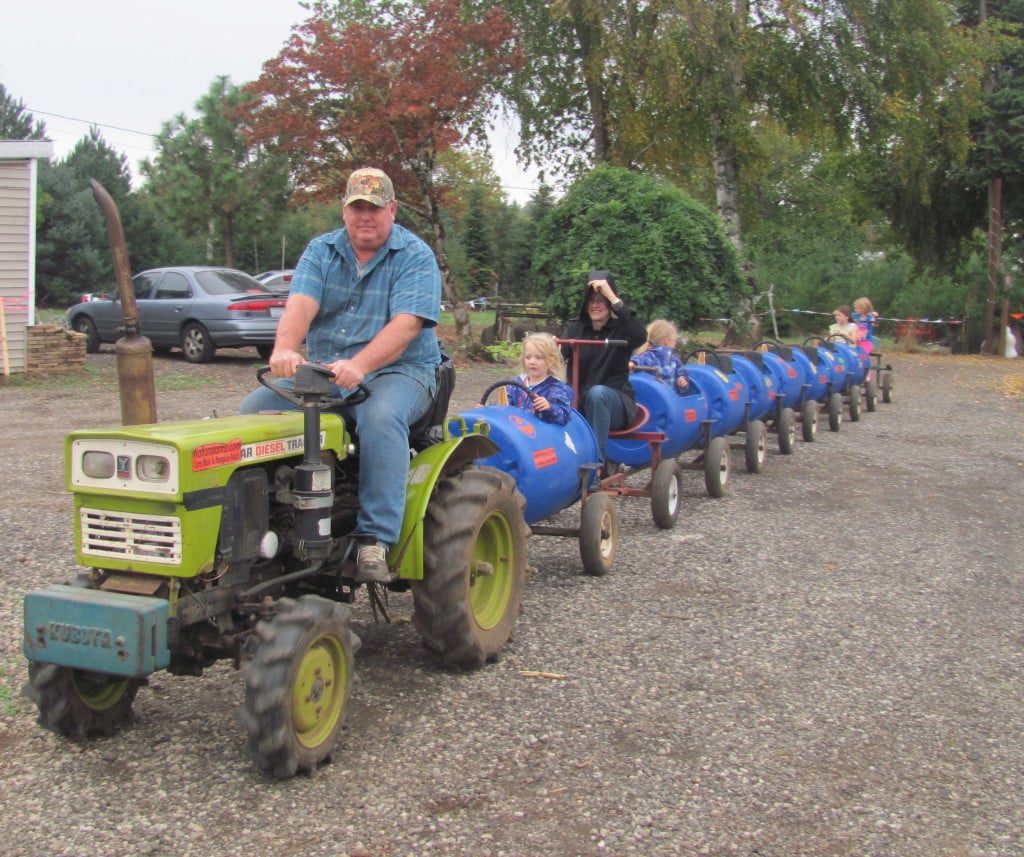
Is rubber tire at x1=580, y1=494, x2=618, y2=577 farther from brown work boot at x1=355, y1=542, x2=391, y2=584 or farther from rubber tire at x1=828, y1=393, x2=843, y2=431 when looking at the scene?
rubber tire at x1=828, y1=393, x2=843, y2=431

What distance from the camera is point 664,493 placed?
8016 millimetres

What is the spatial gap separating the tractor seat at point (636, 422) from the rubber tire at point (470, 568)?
2.94 m

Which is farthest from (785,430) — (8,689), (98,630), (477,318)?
(477,318)

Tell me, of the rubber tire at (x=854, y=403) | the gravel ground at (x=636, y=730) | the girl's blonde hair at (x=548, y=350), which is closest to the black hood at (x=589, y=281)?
the girl's blonde hair at (x=548, y=350)

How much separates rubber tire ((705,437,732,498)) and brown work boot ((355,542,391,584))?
545cm

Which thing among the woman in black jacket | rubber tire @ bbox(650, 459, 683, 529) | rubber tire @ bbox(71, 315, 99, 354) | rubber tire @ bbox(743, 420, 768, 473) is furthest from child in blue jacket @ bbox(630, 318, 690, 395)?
rubber tire @ bbox(71, 315, 99, 354)

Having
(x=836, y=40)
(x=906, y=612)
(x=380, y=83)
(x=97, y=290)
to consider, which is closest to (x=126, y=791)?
(x=906, y=612)

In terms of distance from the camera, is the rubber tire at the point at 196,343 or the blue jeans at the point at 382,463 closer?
the blue jeans at the point at 382,463

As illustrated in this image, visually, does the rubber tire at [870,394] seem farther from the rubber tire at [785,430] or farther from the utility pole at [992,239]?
the utility pole at [992,239]

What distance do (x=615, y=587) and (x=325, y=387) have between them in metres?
3.17

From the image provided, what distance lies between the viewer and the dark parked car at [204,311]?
1858 cm

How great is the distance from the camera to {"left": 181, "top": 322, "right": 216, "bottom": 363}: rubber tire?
18.8 meters

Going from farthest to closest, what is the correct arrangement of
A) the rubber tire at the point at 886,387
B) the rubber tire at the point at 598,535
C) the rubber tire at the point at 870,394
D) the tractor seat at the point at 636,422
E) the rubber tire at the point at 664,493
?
the rubber tire at the point at 886,387 < the rubber tire at the point at 870,394 < the tractor seat at the point at 636,422 < the rubber tire at the point at 664,493 < the rubber tire at the point at 598,535

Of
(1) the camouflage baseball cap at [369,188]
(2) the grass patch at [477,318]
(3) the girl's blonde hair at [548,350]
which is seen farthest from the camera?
(2) the grass patch at [477,318]
